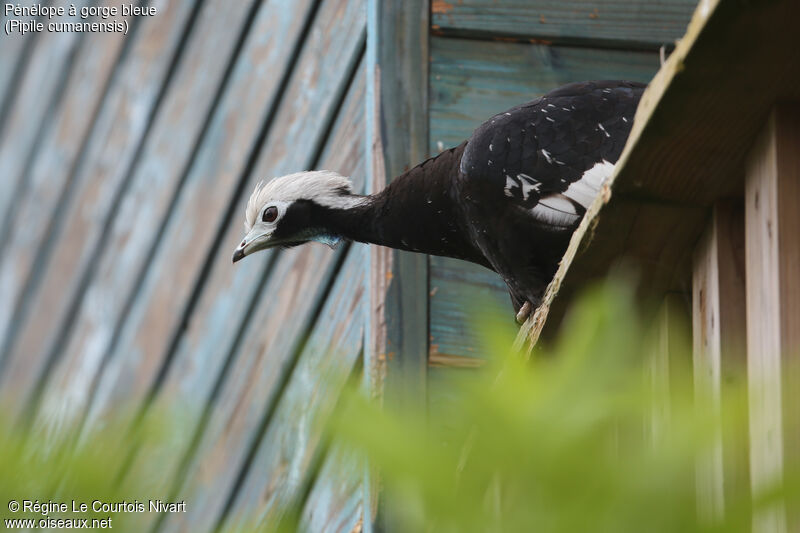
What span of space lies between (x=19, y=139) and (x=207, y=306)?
3.10m

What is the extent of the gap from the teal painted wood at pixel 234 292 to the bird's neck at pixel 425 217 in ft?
1.12

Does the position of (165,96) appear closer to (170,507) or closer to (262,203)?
(262,203)

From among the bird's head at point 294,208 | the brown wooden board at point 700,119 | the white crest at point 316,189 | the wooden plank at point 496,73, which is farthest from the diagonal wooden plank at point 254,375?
the brown wooden board at point 700,119

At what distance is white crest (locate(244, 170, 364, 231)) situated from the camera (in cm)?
484

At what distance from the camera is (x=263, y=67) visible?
18.5ft

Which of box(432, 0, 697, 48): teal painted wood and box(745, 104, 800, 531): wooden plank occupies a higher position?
box(432, 0, 697, 48): teal painted wood

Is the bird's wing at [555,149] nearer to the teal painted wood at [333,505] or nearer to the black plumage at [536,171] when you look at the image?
the black plumage at [536,171]

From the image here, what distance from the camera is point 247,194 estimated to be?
578cm

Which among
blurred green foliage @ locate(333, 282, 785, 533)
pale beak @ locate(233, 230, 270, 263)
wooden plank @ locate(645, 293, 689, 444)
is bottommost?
blurred green foliage @ locate(333, 282, 785, 533)

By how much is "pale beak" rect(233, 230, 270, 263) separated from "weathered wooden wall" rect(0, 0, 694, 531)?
0.21m

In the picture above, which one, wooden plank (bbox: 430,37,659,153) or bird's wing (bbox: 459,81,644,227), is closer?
bird's wing (bbox: 459,81,644,227)

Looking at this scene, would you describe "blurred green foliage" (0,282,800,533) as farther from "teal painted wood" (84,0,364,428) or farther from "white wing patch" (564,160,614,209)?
"teal painted wood" (84,0,364,428)

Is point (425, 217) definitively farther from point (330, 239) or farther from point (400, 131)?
point (330, 239)

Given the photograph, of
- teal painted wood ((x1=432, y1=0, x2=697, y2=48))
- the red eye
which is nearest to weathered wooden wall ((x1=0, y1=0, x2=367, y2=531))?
the red eye
